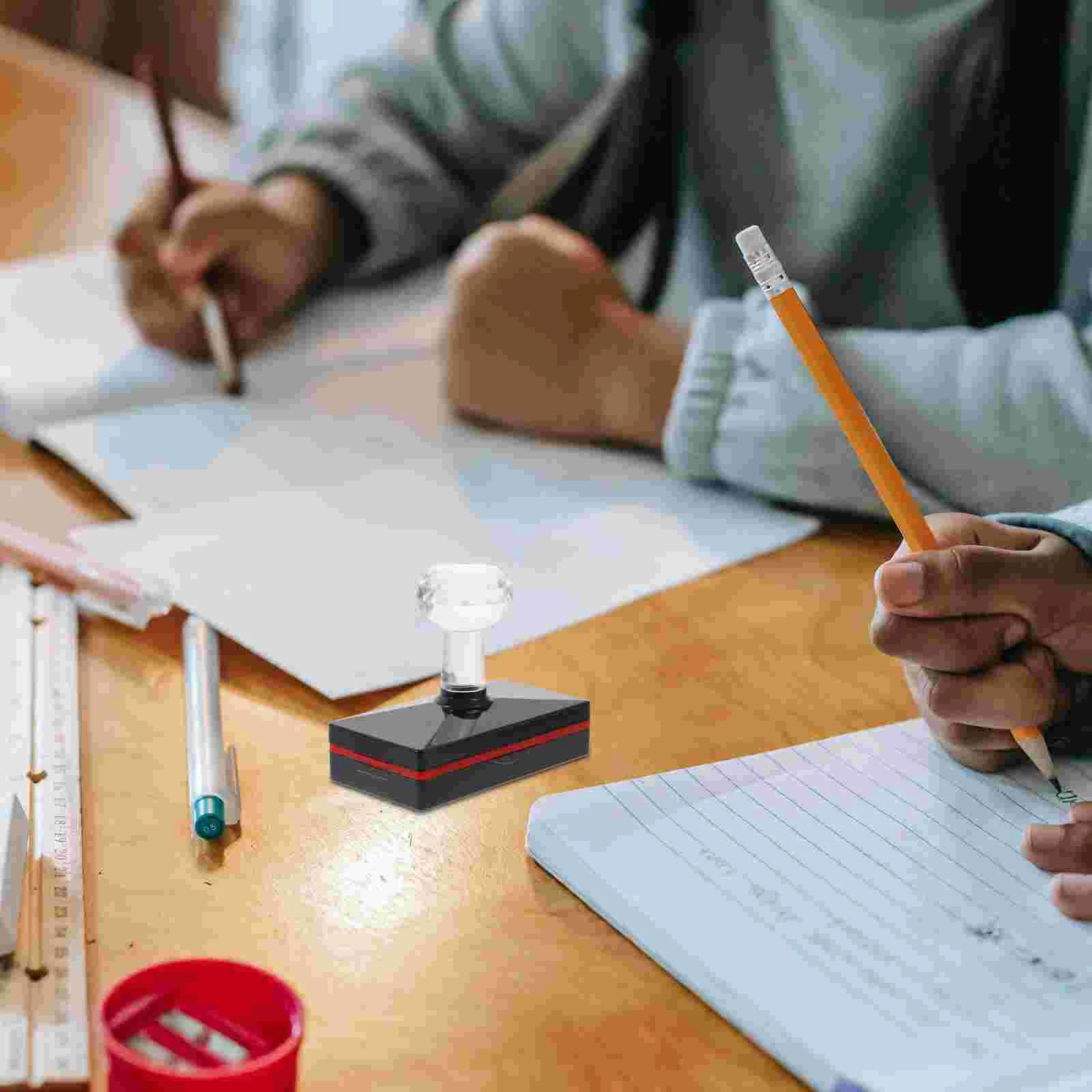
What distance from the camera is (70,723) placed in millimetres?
478

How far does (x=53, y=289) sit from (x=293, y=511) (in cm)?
43

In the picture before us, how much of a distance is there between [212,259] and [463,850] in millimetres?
606

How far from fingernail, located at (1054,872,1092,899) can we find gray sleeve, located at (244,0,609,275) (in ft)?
2.58

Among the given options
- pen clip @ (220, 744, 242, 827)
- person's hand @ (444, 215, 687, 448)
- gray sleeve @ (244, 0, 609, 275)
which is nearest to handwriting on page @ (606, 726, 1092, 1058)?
pen clip @ (220, 744, 242, 827)

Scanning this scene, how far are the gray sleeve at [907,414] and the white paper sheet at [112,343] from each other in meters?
0.29

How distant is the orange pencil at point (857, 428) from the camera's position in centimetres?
42

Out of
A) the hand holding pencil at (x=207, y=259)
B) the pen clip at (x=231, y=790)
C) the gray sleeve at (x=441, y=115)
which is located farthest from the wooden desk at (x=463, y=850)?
the gray sleeve at (x=441, y=115)

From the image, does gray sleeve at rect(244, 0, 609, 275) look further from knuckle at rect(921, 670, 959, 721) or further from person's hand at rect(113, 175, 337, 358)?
knuckle at rect(921, 670, 959, 721)

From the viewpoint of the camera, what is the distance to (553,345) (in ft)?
2.63

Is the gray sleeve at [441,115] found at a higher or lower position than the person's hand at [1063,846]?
higher

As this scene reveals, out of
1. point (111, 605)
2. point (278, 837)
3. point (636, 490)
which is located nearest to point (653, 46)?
point (636, 490)

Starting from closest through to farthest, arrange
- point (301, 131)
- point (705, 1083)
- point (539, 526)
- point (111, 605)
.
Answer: point (705, 1083), point (111, 605), point (539, 526), point (301, 131)

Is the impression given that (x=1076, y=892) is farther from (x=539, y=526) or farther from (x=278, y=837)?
(x=539, y=526)

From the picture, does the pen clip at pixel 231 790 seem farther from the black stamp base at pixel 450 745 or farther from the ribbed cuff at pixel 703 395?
the ribbed cuff at pixel 703 395
